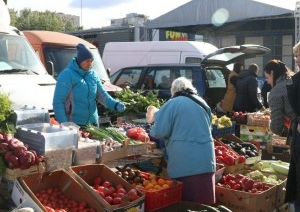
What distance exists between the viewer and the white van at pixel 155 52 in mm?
13102

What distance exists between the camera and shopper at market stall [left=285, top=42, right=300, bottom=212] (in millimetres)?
3787

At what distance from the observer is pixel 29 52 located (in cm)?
799

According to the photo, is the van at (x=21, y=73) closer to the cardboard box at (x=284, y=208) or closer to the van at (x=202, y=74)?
the van at (x=202, y=74)

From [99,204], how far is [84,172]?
49cm

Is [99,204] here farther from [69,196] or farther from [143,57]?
[143,57]

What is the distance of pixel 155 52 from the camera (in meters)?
14.0

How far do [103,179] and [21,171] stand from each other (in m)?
0.90

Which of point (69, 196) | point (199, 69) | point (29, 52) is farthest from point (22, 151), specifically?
point (199, 69)

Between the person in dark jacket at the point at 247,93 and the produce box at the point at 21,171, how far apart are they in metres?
6.47

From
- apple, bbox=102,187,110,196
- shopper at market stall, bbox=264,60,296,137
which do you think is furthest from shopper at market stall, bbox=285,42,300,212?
apple, bbox=102,187,110,196

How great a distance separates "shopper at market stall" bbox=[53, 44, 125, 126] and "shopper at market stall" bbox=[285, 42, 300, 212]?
228 centimetres

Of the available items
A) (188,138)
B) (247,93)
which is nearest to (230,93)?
(247,93)

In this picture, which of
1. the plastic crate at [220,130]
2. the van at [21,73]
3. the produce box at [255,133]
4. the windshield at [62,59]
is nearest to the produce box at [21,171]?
the van at [21,73]

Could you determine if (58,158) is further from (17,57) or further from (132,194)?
(17,57)
